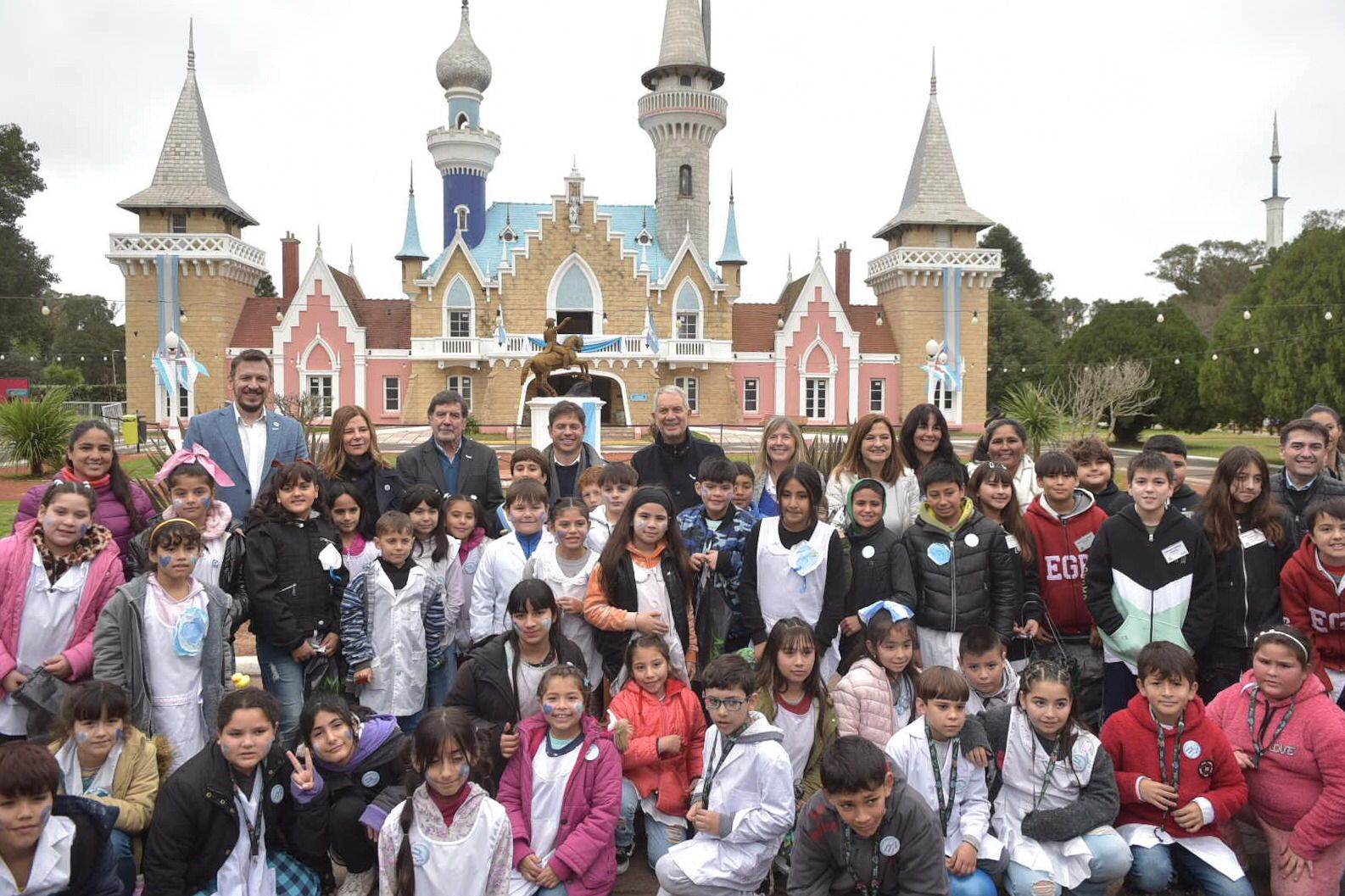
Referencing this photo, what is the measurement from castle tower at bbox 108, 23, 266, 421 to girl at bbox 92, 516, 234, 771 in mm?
30195

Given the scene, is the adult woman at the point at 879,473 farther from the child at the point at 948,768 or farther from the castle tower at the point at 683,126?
the castle tower at the point at 683,126

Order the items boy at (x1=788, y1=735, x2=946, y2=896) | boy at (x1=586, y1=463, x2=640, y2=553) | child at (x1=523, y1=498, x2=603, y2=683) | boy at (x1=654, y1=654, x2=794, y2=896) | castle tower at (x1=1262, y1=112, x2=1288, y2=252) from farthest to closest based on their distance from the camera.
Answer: castle tower at (x1=1262, y1=112, x2=1288, y2=252)
boy at (x1=586, y1=463, x2=640, y2=553)
child at (x1=523, y1=498, x2=603, y2=683)
boy at (x1=654, y1=654, x2=794, y2=896)
boy at (x1=788, y1=735, x2=946, y2=896)

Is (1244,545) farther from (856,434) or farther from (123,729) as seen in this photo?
(123,729)

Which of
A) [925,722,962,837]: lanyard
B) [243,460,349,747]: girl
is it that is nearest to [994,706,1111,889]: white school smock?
[925,722,962,837]: lanyard

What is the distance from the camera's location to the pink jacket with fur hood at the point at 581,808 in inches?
138

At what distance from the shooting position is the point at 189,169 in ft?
107

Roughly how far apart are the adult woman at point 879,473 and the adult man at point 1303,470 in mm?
1715

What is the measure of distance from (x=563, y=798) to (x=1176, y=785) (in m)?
2.39

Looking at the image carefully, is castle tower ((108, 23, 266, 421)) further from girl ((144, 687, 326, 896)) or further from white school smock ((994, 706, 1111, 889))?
white school smock ((994, 706, 1111, 889))

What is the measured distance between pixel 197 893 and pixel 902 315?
3367 centimetres

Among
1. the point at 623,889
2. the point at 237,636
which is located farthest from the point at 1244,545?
the point at 237,636

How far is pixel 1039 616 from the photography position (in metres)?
4.57

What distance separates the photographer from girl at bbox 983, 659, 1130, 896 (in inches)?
140

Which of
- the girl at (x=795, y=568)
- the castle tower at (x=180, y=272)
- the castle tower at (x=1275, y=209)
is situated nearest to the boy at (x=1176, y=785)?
the girl at (x=795, y=568)
